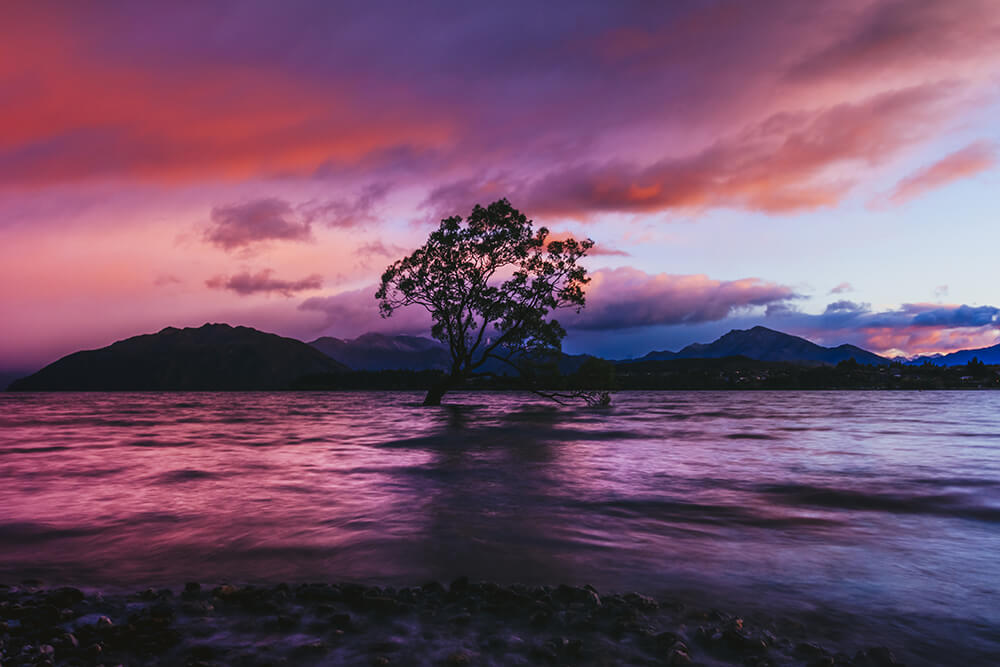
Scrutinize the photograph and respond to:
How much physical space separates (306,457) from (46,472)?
26.5 ft

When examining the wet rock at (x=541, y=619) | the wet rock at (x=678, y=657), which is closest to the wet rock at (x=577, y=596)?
the wet rock at (x=541, y=619)

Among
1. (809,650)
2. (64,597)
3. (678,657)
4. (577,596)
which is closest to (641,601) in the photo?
(577,596)

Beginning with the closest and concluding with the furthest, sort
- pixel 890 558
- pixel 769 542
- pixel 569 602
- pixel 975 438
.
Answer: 1. pixel 569 602
2. pixel 890 558
3. pixel 769 542
4. pixel 975 438

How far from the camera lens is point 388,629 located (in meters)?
5.05

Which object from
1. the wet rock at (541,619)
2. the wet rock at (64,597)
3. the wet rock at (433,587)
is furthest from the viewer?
the wet rock at (433,587)

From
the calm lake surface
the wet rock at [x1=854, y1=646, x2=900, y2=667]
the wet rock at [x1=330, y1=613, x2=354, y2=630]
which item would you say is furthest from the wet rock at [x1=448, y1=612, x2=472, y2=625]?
the wet rock at [x1=854, y1=646, x2=900, y2=667]

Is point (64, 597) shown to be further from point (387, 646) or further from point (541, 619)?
point (541, 619)

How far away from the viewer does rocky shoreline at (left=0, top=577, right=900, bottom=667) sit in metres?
4.48

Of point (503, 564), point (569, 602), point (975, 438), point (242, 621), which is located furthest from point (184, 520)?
point (975, 438)

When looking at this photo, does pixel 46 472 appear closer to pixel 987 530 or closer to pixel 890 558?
pixel 890 558

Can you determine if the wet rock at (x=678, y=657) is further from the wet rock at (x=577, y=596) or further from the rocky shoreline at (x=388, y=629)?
the wet rock at (x=577, y=596)

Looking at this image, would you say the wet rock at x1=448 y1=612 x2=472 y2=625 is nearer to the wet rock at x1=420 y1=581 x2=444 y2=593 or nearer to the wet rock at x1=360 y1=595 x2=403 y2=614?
the wet rock at x1=360 y1=595 x2=403 y2=614

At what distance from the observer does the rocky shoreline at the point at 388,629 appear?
4480 millimetres

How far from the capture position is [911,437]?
2928cm
